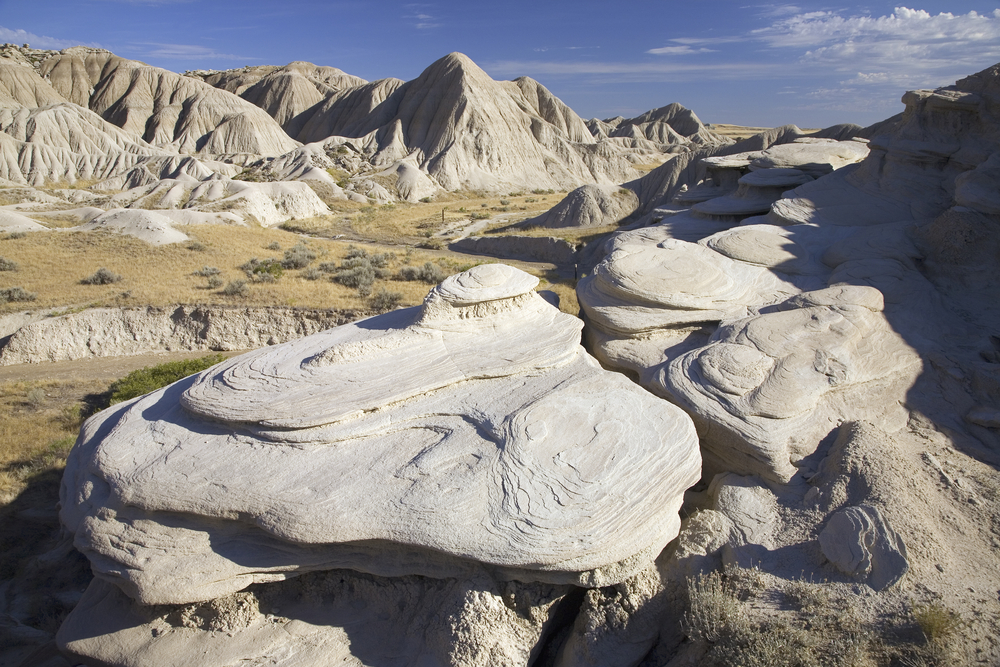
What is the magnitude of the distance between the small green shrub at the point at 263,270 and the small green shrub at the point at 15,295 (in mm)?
4918

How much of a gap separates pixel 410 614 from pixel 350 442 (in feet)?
5.16

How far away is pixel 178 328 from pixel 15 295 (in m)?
4.08

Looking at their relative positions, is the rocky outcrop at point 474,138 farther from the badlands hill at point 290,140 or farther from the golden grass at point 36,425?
the golden grass at point 36,425

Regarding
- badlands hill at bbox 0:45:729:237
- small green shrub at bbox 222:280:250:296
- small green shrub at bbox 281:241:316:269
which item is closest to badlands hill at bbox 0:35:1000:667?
small green shrub at bbox 222:280:250:296

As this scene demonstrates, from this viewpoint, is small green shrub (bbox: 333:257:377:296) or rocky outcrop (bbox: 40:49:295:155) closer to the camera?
small green shrub (bbox: 333:257:377:296)

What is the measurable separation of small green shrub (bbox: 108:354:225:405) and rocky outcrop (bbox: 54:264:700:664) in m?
4.96

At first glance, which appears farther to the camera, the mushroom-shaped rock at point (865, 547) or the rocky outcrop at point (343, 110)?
the rocky outcrop at point (343, 110)

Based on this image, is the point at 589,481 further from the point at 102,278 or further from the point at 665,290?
the point at 102,278

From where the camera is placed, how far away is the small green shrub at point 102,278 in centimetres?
1485

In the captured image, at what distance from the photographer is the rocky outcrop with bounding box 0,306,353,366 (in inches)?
502

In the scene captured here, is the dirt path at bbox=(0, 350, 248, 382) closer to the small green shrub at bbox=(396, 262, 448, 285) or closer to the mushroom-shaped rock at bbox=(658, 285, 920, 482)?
the small green shrub at bbox=(396, 262, 448, 285)

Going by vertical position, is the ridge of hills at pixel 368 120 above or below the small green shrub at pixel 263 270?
above

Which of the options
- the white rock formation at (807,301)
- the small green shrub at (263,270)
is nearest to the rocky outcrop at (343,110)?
the small green shrub at (263,270)

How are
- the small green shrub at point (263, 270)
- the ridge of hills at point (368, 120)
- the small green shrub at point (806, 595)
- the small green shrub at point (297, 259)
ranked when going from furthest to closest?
the ridge of hills at point (368, 120) → the small green shrub at point (297, 259) → the small green shrub at point (263, 270) → the small green shrub at point (806, 595)
